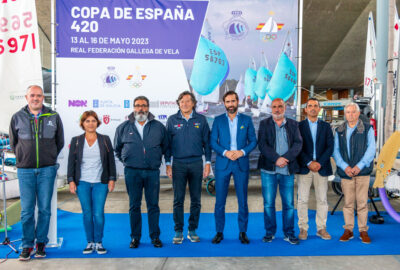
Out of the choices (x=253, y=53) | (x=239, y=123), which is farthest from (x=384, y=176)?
(x=253, y=53)

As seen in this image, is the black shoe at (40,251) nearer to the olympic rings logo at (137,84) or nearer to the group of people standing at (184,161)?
the group of people standing at (184,161)

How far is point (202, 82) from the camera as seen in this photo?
14.3 ft

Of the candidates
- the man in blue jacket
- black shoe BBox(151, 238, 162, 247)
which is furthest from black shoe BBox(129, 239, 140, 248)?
the man in blue jacket

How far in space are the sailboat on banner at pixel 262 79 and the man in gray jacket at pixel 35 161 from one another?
105 inches

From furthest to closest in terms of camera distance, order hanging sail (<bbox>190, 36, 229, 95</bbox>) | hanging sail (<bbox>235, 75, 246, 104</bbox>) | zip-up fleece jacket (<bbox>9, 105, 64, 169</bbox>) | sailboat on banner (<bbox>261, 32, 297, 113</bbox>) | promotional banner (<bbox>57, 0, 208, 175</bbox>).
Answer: hanging sail (<bbox>235, 75, 246, 104</bbox>) < sailboat on banner (<bbox>261, 32, 297, 113</bbox>) < hanging sail (<bbox>190, 36, 229, 95</bbox>) < promotional banner (<bbox>57, 0, 208, 175</bbox>) < zip-up fleece jacket (<bbox>9, 105, 64, 169</bbox>)

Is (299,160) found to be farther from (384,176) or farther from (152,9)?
(152,9)

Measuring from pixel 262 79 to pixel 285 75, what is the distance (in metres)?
0.31

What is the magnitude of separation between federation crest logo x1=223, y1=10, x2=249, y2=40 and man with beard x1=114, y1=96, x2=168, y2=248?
197cm

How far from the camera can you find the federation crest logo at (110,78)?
4.23 m

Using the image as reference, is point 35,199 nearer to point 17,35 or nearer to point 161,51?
point 17,35

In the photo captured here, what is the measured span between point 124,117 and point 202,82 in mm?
1127

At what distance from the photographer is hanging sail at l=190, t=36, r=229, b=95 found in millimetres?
4309

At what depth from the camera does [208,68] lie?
437 centimetres

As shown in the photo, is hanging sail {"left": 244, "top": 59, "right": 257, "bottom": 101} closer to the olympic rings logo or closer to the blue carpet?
the olympic rings logo
